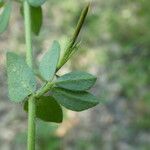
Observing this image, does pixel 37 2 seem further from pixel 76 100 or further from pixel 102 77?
pixel 102 77

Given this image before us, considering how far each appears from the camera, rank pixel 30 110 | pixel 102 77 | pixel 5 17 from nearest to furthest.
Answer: pixel 30 110 → pixel 5 17 → pixel 102 77

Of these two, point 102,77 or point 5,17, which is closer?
point 5,17

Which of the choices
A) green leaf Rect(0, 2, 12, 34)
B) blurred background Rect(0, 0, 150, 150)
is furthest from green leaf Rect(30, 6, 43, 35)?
blurred background Rect(0, 0, 150, 150)

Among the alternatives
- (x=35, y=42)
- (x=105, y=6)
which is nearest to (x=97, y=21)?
(x=105, y=6)

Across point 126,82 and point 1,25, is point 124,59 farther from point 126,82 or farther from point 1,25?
point 1,25

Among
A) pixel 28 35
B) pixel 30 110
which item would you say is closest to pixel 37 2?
pixel 28 35

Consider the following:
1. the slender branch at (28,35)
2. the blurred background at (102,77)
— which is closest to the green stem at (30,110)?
the slender branch at (28,35)
